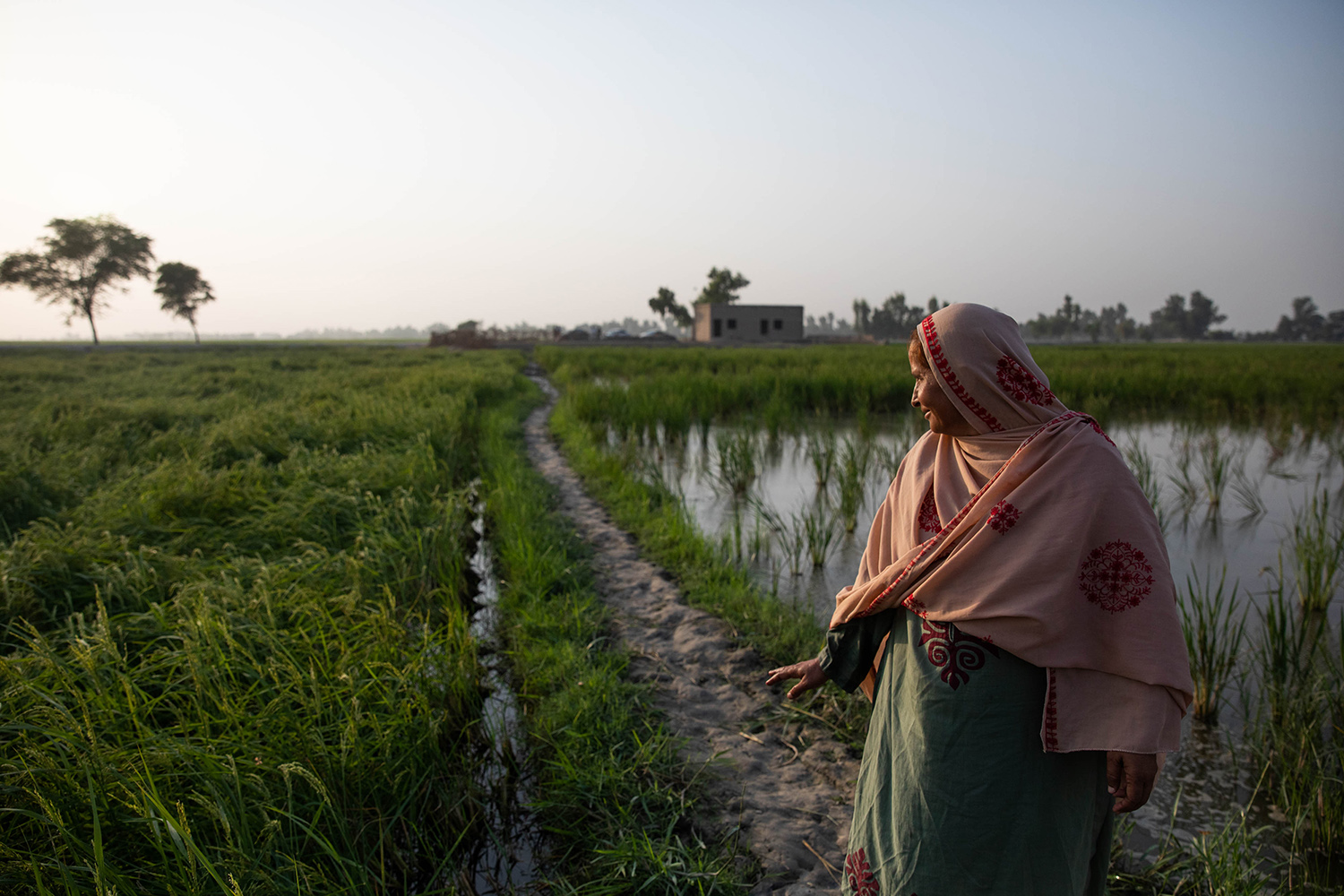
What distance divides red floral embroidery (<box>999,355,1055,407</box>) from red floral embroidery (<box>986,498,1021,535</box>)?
181 mm

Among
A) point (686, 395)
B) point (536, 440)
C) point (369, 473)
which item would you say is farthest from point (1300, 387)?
point (369, 473)

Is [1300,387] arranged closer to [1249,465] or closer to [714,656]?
[1249,465]

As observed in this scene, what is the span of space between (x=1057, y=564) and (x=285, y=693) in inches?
87.7

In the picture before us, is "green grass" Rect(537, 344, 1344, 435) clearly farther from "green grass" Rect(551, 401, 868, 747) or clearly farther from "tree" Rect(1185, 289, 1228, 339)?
"tree" Rect(1185, 289, 1228, 339)

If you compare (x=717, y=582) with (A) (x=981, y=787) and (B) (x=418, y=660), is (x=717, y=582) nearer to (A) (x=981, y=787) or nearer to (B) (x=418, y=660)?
(B) (x=418, y=660)

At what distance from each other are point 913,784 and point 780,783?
1.14 metres

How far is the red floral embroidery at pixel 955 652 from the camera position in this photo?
3.62 feet

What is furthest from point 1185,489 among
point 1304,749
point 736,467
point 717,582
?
point 717,582

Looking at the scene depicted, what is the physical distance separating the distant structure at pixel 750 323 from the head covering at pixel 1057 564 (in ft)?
135

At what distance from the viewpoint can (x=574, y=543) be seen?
452 centimetres

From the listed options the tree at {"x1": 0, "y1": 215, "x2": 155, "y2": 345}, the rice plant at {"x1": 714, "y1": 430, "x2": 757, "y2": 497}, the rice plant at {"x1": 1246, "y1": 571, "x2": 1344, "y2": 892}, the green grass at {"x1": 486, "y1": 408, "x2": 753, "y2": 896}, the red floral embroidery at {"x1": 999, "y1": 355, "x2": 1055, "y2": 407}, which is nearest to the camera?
the red floral embroidery at {"x1": 999, "y1": 355, "x2": 1055, "y2": 407}

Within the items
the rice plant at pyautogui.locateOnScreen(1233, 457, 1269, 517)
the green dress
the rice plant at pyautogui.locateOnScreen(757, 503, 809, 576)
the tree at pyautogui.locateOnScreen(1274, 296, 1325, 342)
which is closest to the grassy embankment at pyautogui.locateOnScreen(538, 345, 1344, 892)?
the rice plant at pyautogui.locateOnScreen(757, 503, 809, 576)

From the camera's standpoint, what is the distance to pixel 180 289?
51.0 metres

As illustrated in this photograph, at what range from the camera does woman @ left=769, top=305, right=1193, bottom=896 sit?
998 mm
